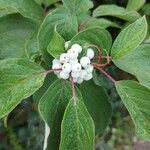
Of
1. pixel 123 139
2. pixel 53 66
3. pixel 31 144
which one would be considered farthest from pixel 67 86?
pixel 123 139

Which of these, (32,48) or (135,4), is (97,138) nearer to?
(135,4)

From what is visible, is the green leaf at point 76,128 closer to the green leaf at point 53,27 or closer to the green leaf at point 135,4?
the green leaf at point 53,27

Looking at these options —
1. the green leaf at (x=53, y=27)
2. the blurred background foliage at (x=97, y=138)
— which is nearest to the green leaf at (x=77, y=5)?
the green leaf at (x=53, y=27)

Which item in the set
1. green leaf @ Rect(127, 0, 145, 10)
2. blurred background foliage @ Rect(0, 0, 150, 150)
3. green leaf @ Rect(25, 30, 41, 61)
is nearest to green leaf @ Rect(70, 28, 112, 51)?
green leaf @ Rect(25, 30, 41, 61)

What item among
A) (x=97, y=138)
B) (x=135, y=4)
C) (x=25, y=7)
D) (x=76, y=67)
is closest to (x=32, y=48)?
(x=25, y=7)

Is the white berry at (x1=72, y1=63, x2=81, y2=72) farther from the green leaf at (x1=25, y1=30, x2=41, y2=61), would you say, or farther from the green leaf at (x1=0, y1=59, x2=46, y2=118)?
the green leaf at (x1=25, y1=30, x2=41, y2=61)

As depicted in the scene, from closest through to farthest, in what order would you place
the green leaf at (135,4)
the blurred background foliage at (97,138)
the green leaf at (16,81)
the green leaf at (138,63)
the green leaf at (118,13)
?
the green leaf at (16,81) → the green leaf at (138,63) → the green leaf at (118,13) → the green leaf at (135,4) → the blurred background foliage at (97,138)

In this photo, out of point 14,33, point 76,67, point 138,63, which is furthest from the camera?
point 14,33
